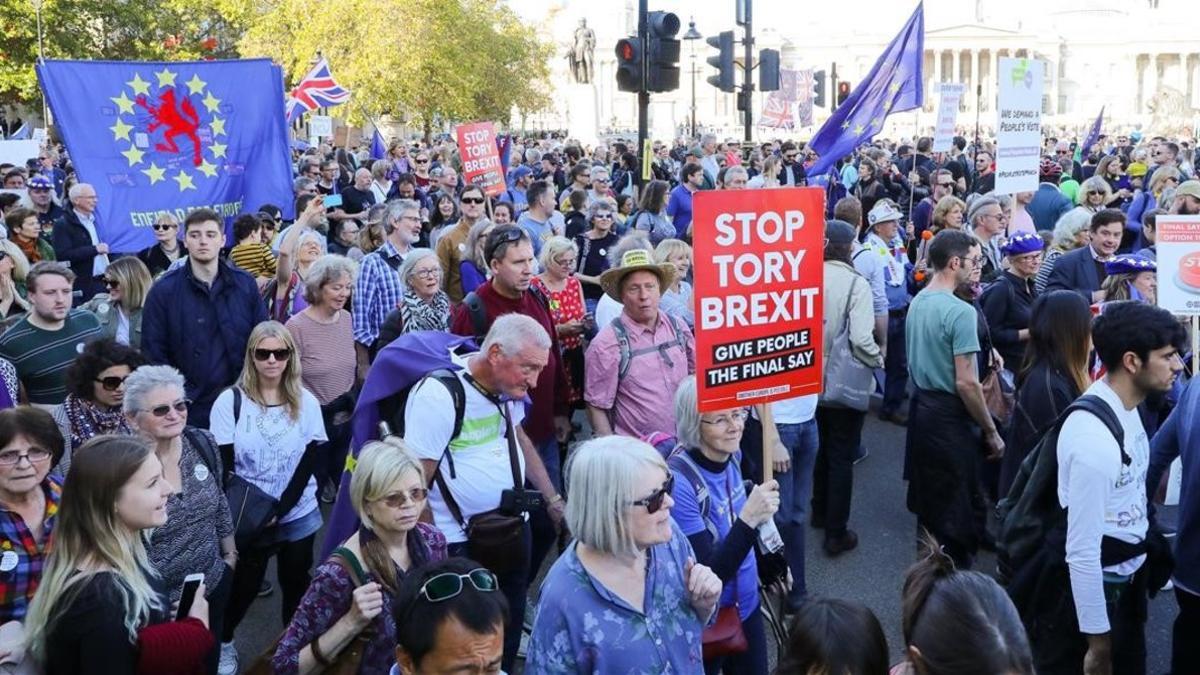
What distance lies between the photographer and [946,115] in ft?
46.7

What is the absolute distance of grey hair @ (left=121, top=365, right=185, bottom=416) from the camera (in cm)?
405

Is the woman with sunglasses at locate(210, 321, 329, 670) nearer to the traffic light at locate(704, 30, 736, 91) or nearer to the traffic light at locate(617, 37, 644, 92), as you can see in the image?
the traffic light at locate(617, 37, 644, 92)

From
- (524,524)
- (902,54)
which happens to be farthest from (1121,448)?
(902,54)

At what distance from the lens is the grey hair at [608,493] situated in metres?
2.98

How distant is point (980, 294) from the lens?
275 inches

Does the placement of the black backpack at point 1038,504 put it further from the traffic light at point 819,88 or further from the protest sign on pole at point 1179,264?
the traffic light at point 819,88

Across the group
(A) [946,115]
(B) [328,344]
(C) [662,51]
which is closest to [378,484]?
(B) [328,344]

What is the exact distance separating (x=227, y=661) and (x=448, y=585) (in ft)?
7.80

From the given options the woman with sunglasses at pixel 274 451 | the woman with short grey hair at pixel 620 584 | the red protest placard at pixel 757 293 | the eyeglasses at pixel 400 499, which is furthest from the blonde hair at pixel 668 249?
the woman with short grey hair at pixel 620 584

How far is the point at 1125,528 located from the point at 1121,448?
0.97 feet

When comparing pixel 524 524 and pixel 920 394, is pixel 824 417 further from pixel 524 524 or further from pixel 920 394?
pixel 524 524

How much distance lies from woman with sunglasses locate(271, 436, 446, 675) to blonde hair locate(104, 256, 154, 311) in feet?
11.1

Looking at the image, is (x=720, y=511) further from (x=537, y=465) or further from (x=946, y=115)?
(x=946, y=115)

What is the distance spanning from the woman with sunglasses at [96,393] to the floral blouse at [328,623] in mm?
Result: 1586
